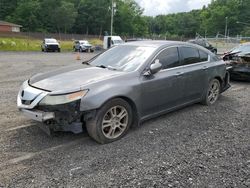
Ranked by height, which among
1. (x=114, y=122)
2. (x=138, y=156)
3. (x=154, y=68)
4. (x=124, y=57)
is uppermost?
(x=124, y=57)

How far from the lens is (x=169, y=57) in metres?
5.22

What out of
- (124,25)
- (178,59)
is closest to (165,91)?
(178,59)

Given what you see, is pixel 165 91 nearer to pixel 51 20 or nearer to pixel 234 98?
pixel 234 98

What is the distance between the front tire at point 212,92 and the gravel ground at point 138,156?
0.79 m

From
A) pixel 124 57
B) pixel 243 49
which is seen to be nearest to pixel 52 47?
pixel 243 49

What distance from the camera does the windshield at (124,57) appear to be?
15.7 feet

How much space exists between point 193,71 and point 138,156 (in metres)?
2.51

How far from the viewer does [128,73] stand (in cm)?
451

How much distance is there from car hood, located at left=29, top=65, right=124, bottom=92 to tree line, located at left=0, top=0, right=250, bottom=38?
76452mm

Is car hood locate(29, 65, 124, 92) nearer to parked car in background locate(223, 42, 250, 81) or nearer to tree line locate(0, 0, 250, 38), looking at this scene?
parked car in background locate(223, 42, 250, 81)

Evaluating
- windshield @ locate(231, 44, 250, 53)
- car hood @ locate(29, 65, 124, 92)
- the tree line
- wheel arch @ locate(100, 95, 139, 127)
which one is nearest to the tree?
the tree line

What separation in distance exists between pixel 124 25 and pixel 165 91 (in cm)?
9576

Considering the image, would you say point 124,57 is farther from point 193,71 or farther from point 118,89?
point 193,71

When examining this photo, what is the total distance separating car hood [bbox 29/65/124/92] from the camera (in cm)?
404
